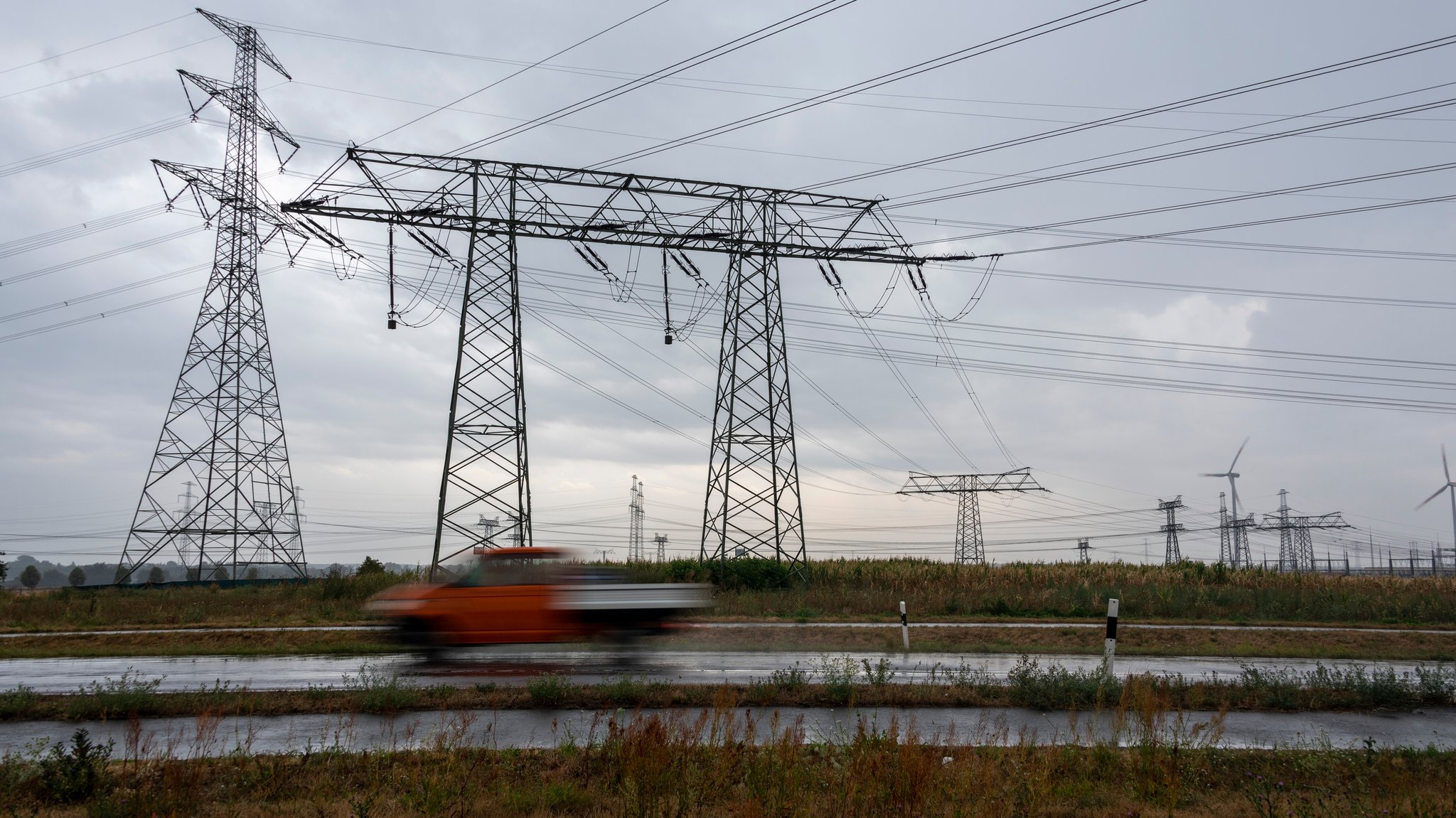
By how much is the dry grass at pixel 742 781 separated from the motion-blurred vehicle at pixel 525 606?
7245mm

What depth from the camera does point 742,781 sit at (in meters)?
7.43

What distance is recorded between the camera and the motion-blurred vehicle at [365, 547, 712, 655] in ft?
51.0

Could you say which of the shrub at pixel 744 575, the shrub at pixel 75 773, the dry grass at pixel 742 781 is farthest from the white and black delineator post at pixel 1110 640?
the shrub at pixel 744 575

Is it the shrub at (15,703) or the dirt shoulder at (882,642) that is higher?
the shrub at (15,703)

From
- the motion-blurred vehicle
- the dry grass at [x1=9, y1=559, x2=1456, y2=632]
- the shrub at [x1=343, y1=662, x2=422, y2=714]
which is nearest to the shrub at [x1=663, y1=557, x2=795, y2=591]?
the dry grass at [x1=9, y1=559, x2=1456, y2=632]

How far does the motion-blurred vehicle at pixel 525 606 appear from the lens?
1554cm

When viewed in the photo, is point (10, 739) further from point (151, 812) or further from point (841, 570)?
point (841, 570)

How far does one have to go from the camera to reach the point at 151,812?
6.47 m

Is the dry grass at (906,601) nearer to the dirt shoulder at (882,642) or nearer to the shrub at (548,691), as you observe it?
the dirt shoulder at (882,642)

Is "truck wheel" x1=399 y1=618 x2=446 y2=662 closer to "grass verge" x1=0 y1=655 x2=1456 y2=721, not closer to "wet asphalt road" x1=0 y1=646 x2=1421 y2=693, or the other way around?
"wet asphalt road" x1=0 y1=646 x2=1421 y2=693

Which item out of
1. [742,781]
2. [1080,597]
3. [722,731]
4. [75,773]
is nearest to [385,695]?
[75,773]

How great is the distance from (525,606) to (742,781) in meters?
9.05

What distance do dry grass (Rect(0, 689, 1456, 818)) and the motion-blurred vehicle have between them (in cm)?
724

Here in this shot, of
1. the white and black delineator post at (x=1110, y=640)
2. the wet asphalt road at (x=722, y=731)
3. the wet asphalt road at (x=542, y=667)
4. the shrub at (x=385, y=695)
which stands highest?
the white and black delineator post at (x=1110, y=640)
